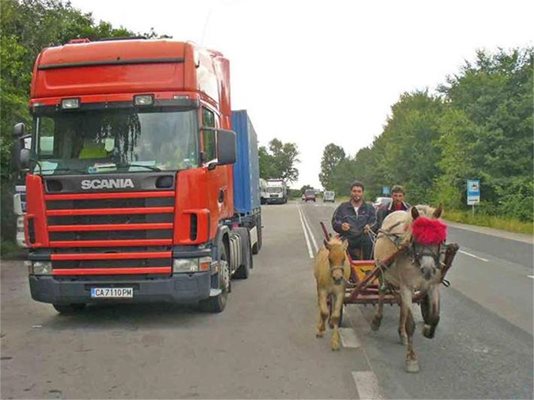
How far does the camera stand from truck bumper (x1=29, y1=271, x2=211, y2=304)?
312 inches

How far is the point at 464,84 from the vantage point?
3906 cm

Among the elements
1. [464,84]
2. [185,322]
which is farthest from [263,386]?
[464,84]

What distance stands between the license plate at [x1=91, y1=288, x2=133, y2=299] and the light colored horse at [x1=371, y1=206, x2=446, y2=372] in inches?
131

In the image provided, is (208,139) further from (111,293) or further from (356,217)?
(111,293)

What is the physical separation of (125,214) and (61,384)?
8.81 ft

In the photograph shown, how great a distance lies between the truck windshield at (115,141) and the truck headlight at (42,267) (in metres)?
1.20

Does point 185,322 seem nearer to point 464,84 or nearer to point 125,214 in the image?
point 125,214

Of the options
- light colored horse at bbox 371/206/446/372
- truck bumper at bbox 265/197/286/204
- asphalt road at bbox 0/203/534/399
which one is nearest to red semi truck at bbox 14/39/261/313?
asphalt road at bbox 0/203/534/399

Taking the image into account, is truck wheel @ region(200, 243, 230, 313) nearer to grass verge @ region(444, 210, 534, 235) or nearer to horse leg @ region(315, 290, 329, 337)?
horse leg @ region(315, 290, 329, 337)

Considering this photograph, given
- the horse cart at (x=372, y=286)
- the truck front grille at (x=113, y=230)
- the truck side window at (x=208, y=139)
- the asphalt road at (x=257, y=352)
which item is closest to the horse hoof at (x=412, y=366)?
the asphalt road at (x=257, y=352)

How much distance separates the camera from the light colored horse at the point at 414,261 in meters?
5.57

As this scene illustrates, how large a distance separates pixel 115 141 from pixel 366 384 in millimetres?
4655

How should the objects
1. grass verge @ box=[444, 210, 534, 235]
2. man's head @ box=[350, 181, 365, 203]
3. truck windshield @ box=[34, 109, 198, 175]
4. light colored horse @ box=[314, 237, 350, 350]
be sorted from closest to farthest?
light colored horse @ box=[314, 237, 350, 350]
truck windshield @ box=[34, 109, 198, 175]
man's head @ box=[350, 181, 365, 203]
grass verge @ box=[444, 210, 534, 235]

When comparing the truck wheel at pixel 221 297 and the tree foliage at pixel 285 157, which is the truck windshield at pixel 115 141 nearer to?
the truck wheel at pixel 221 297
